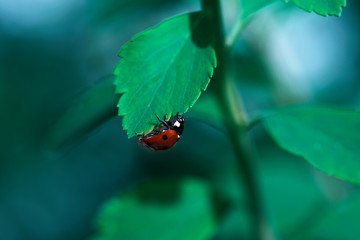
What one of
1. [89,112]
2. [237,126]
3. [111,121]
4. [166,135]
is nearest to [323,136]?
[237,126]

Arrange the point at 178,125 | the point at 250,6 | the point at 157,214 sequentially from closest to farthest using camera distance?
the point at 250,6, the point at 178,125, the point at 157,214

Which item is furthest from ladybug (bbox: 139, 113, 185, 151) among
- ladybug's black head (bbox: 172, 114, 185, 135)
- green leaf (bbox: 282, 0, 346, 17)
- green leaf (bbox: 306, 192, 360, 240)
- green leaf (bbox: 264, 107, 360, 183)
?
green leaf (bbox: 306, 192, 360, 240)

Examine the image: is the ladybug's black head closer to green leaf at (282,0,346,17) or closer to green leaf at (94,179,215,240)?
green leaf at (94,179,215,240)

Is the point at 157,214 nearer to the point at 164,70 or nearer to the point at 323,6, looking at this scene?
the point at 164,70

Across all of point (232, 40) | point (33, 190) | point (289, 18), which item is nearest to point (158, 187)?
point (232, 40)

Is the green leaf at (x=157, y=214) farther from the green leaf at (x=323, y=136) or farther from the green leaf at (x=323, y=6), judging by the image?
the green leaf at (x=323, y=6)
